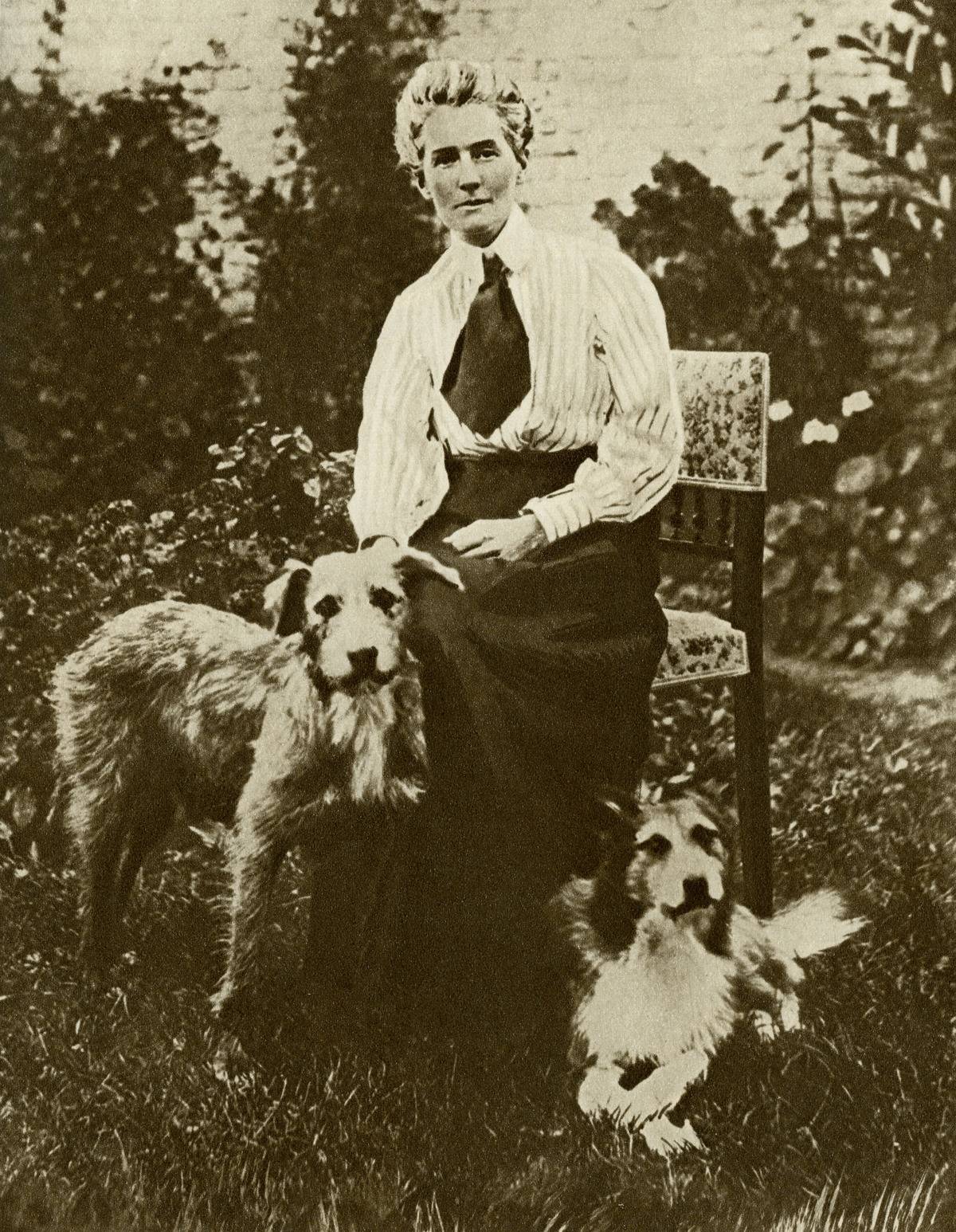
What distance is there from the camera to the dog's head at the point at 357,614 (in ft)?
7.67

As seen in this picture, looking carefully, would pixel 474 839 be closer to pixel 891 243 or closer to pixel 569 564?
pixel 569 564

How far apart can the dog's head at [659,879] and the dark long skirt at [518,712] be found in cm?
6

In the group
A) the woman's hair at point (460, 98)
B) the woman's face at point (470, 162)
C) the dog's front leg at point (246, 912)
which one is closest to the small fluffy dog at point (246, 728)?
the dog's front leg at point (246, 912)

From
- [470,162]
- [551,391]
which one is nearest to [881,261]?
[551,391]

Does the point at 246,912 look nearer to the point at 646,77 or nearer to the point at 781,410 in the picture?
the point at 781,410

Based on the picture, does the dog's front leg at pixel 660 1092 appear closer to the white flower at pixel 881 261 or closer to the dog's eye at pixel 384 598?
the dog's eye at pixel 384 598

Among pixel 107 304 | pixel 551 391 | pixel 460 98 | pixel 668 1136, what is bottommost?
pixel 668 1136

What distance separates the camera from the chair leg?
2.40 metres

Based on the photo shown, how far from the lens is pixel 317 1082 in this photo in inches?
93.8

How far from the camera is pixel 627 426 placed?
2.34 meters

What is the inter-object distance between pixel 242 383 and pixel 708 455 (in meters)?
0.93

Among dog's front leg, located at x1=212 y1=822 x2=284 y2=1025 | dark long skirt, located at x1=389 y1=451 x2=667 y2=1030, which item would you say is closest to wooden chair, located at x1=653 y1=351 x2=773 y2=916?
dark long skirt, located at x1=389 y1=451 x2=667 y2=1030

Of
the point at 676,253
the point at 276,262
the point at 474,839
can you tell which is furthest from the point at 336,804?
the point at 676,253

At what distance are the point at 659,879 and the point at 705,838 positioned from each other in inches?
5.0
